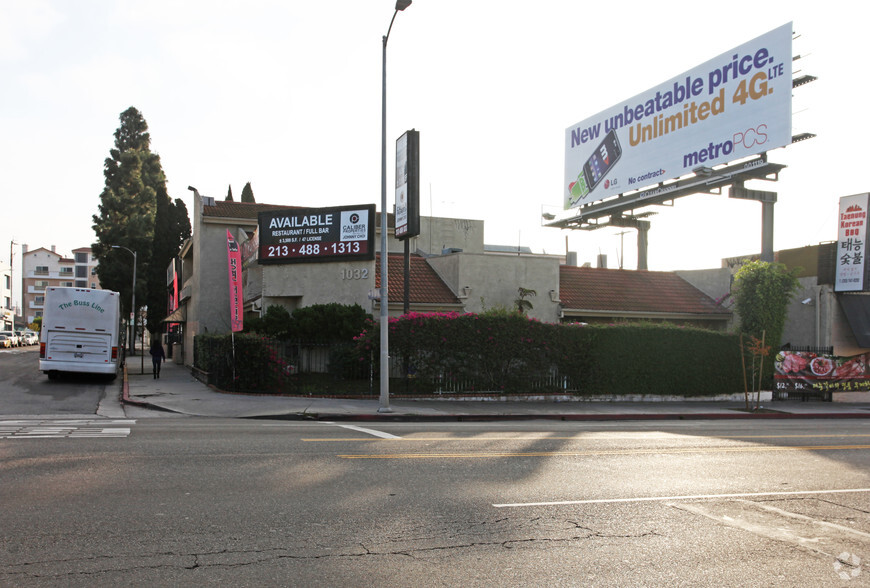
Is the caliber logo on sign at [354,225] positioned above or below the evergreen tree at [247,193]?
below

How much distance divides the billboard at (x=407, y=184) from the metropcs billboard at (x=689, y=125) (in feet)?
50.3

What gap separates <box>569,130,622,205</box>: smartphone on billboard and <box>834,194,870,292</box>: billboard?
11952mm

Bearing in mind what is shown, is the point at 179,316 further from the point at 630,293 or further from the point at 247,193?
the point at 630,293

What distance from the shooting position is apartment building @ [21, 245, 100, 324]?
13675 centimetres

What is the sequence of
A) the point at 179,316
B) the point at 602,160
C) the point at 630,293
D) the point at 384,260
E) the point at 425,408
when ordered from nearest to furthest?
the point at 384,260 → the point at 425,408 → the point at 630,293 → the point at 602,160 → the point at 179,316

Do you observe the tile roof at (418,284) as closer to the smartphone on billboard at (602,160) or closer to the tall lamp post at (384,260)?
the tall lamp post at (384,260)

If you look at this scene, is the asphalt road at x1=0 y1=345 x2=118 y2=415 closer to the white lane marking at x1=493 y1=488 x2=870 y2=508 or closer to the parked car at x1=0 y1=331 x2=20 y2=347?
the white lane marking at x1=493 y1=488 x2=870 y2=508

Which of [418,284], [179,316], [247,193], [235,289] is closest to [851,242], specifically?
[418,284]

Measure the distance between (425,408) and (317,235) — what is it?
10594 millimetres

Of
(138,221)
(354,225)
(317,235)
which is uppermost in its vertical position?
(138,221)

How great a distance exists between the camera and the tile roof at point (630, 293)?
103ft

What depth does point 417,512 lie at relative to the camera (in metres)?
7.05

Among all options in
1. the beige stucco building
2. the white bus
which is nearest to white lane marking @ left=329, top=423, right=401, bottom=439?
the beige stucco building

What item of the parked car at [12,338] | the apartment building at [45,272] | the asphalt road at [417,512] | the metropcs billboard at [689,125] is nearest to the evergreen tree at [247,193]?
the metropcs billboard at [689,125]
